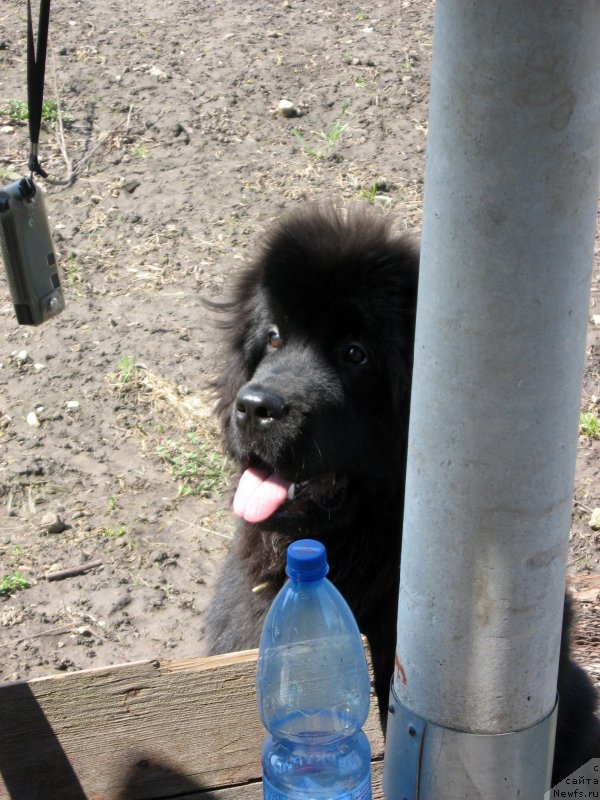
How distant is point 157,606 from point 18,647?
23.1 inches

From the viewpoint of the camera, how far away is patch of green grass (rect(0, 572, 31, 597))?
4.32 m

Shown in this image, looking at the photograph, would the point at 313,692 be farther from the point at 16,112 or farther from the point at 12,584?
the point at 16,112

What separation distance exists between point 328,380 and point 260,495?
1.44 ft

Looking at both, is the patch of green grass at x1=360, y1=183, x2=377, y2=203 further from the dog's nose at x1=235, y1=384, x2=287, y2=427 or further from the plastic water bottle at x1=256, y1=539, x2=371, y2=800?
the plastic water bottle at x1=256, y1=539, x2=371, y2=800

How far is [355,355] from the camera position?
3391 millimetres

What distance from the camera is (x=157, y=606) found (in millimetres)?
4301

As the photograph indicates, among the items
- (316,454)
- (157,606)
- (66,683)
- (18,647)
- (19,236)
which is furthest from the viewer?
(157,606)

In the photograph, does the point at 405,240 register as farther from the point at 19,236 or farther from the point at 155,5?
the point at 155,5

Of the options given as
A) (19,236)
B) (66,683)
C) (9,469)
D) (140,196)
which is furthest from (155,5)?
(66,683)

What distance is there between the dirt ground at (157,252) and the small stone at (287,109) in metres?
0.06

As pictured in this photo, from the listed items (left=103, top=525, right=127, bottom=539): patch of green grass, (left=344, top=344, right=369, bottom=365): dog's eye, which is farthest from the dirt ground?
(left=344, top=344, right=369, bottom=365): dog's eye

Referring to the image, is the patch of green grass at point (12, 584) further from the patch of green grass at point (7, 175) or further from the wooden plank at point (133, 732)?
the patch of green grass at point (7, 175)

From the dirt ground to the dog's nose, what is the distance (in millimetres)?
956

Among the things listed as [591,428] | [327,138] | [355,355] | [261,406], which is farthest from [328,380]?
[327,138]
